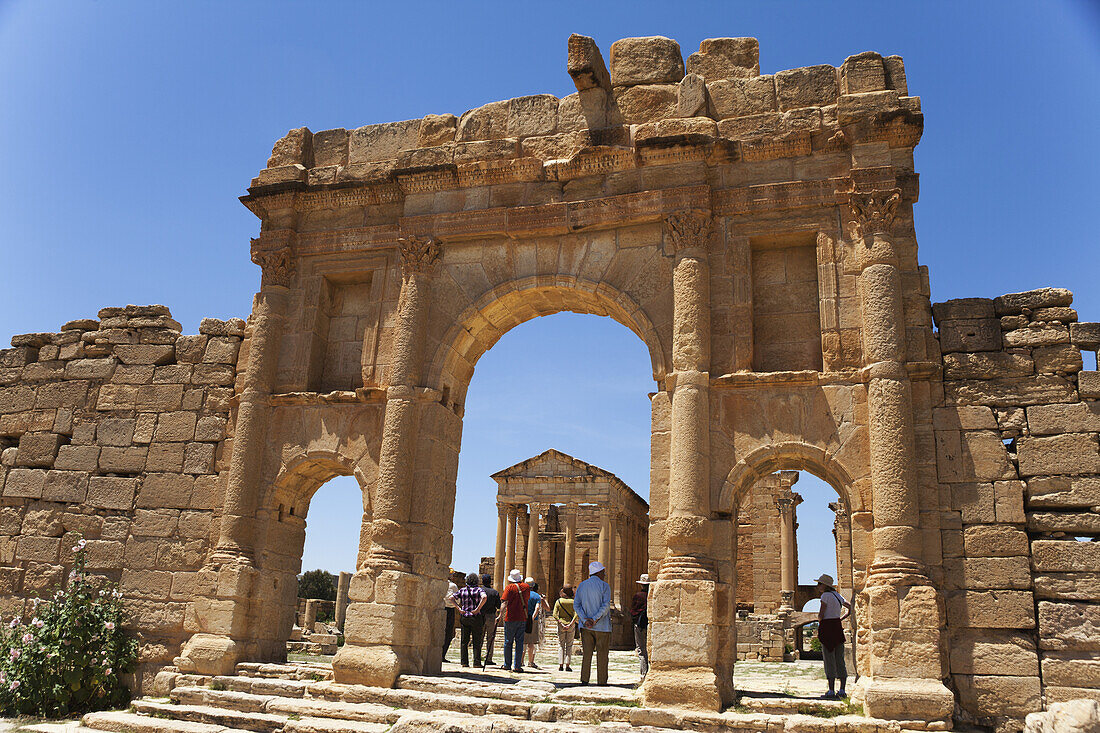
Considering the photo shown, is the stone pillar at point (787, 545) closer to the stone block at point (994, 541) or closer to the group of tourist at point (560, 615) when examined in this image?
the group of tourist at point (560, 615)

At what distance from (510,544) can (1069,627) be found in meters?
27.0

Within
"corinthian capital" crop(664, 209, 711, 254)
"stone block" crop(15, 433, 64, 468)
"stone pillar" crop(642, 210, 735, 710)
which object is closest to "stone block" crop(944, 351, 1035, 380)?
"stone pillar" crop(642, 210, 735, 710)

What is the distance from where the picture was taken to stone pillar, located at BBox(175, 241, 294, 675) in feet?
37.0

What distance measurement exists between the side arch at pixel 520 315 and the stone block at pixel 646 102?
2.52 metres

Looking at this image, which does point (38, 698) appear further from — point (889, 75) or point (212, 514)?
point (889, 75)

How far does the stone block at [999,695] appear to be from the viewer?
884 centimetres

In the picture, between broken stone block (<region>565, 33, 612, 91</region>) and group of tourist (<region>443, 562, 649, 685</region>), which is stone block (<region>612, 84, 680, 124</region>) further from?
group of tourist (<region>443, 562, 649, 685</region>)

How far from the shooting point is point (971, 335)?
10.2 metres

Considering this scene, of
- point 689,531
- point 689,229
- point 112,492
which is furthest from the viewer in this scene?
point 112,492

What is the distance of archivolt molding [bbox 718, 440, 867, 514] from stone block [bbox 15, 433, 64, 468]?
34.2 feet

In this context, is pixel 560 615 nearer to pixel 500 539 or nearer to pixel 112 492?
pixel 112 492

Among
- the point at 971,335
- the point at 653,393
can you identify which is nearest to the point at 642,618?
the point at 653,393

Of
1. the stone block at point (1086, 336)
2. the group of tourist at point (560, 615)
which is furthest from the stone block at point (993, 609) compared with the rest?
the group of tourist at point (560, 615)

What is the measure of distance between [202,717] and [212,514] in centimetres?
330
